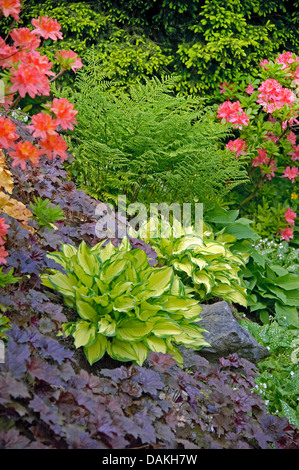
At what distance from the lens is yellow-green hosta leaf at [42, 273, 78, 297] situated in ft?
7.04

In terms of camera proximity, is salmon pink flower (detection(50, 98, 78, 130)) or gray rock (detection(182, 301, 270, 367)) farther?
gray rock (detection(182, 301, 270, 367))

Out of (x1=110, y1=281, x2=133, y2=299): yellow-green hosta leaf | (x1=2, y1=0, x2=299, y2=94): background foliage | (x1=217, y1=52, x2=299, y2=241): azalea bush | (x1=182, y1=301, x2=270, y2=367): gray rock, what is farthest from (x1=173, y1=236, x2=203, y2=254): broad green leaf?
(x1=2, y1=0, x2=299, y2=94): background foliage

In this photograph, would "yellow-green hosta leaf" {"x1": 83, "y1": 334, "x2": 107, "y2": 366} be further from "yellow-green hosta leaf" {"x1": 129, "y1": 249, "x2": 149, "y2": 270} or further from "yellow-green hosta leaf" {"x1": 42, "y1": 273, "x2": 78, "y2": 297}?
"yellow-green hosta leaf" {"x1": 129, "y1": 249, "x2": 149, "y2": 270}

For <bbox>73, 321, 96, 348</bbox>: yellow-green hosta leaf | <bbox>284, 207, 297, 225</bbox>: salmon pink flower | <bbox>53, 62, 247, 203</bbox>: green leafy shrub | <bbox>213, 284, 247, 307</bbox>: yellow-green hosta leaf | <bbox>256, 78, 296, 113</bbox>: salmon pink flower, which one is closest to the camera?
<bbox>73, 321, 96, 348</bbox>: yellow-green hosta leaf

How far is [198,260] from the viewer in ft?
9.48

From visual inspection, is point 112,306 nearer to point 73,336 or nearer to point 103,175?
point 73,336

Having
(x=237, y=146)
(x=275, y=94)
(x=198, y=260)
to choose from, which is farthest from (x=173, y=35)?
(x=198, y=260)

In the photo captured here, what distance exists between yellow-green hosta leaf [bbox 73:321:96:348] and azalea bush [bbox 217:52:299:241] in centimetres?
241

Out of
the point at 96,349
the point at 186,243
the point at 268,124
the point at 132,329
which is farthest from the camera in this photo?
the point at 268,124

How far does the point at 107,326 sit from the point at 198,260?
1021mm

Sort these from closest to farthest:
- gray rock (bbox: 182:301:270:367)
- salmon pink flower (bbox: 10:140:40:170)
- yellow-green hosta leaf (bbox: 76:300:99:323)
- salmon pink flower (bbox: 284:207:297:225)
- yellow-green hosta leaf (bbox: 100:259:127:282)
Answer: salmon pink flower (bbox: 10:140:40:170)
yellow-green hosta leaf (bbox: 76:300:99:323)
yellow-green hosta leaf (bbox: 100:259:127:282)
gray rock (bbox: 182:301:270:367)
salmon pink flower (bbox: 284:207:297:225)

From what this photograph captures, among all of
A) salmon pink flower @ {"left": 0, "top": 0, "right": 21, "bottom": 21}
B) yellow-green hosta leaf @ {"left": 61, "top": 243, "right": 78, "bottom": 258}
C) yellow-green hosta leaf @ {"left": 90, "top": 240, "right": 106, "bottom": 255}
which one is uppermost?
salmon pink flower @ {"left": 0, "top": 0, "right": 21, "bottom": 21}

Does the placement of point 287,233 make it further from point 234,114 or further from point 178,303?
point 178,303
